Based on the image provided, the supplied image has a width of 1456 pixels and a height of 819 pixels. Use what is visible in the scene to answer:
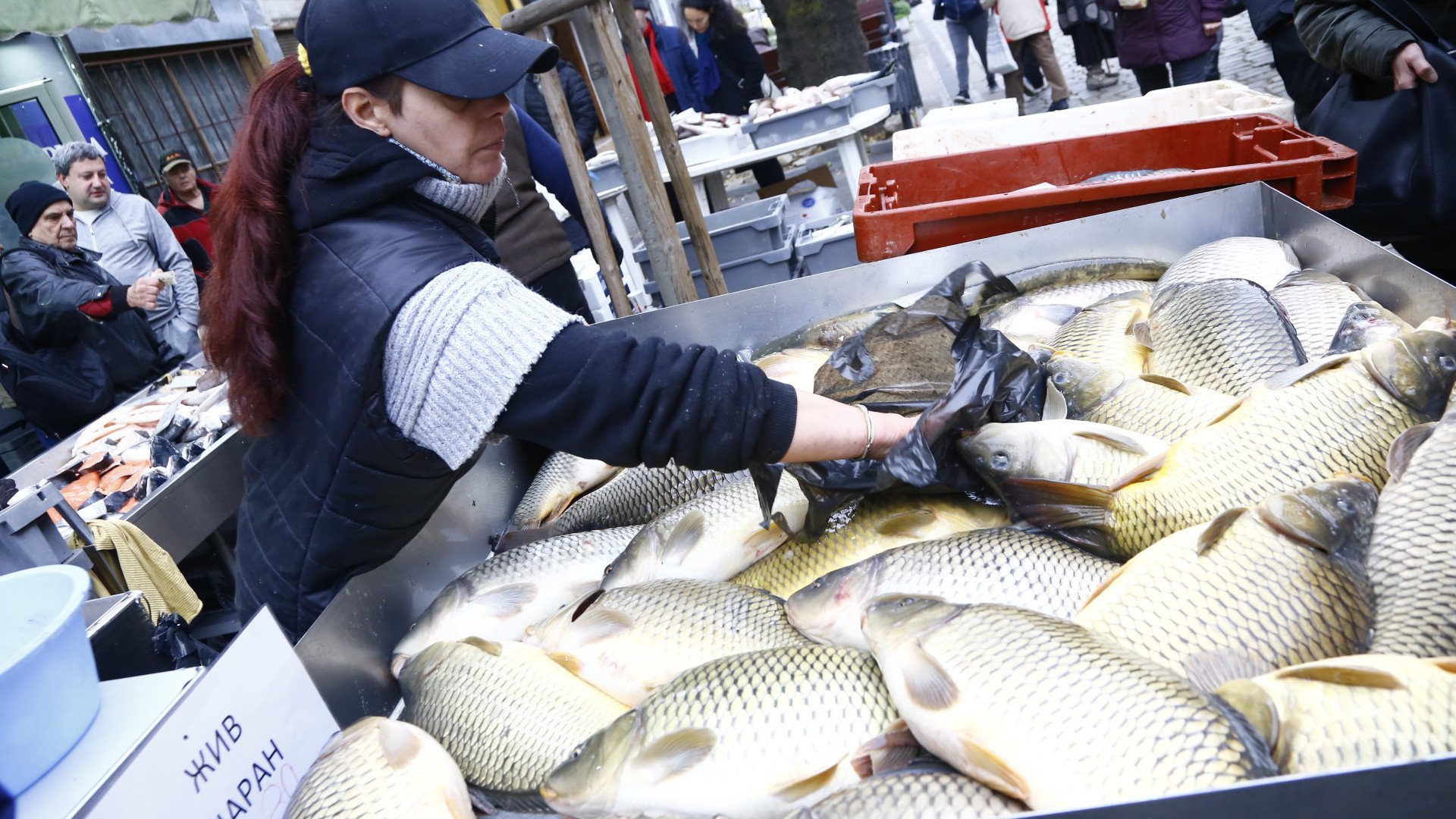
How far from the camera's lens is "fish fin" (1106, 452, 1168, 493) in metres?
1.72

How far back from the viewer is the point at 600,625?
5.99 feet

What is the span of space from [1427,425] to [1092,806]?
1.05 m

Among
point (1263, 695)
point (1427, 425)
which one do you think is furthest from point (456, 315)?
point (1427, 425)

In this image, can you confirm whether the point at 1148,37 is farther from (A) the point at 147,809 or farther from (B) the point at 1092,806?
(A) the point at 147,809

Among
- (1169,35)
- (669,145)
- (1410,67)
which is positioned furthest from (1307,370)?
(1169,35)

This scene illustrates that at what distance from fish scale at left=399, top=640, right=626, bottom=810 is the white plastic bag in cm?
952

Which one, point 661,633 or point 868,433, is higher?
point 868,433

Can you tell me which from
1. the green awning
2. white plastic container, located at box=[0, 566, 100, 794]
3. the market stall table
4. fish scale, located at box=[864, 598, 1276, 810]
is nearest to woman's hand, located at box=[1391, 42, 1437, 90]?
fish scale, located at box=[864, 598, 1276, 810]

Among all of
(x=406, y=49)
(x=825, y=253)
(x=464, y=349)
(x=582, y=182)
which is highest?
(x=406, y=49)

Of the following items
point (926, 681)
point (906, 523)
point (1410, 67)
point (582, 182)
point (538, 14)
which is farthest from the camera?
point (582, 182)

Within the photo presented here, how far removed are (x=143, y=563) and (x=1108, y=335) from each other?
3126 mm

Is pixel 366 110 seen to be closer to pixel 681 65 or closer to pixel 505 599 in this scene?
pixel 505 599

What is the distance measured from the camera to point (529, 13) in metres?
3.16

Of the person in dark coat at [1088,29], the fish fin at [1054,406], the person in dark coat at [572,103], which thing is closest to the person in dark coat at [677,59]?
the person in dark coat at [572,103]
